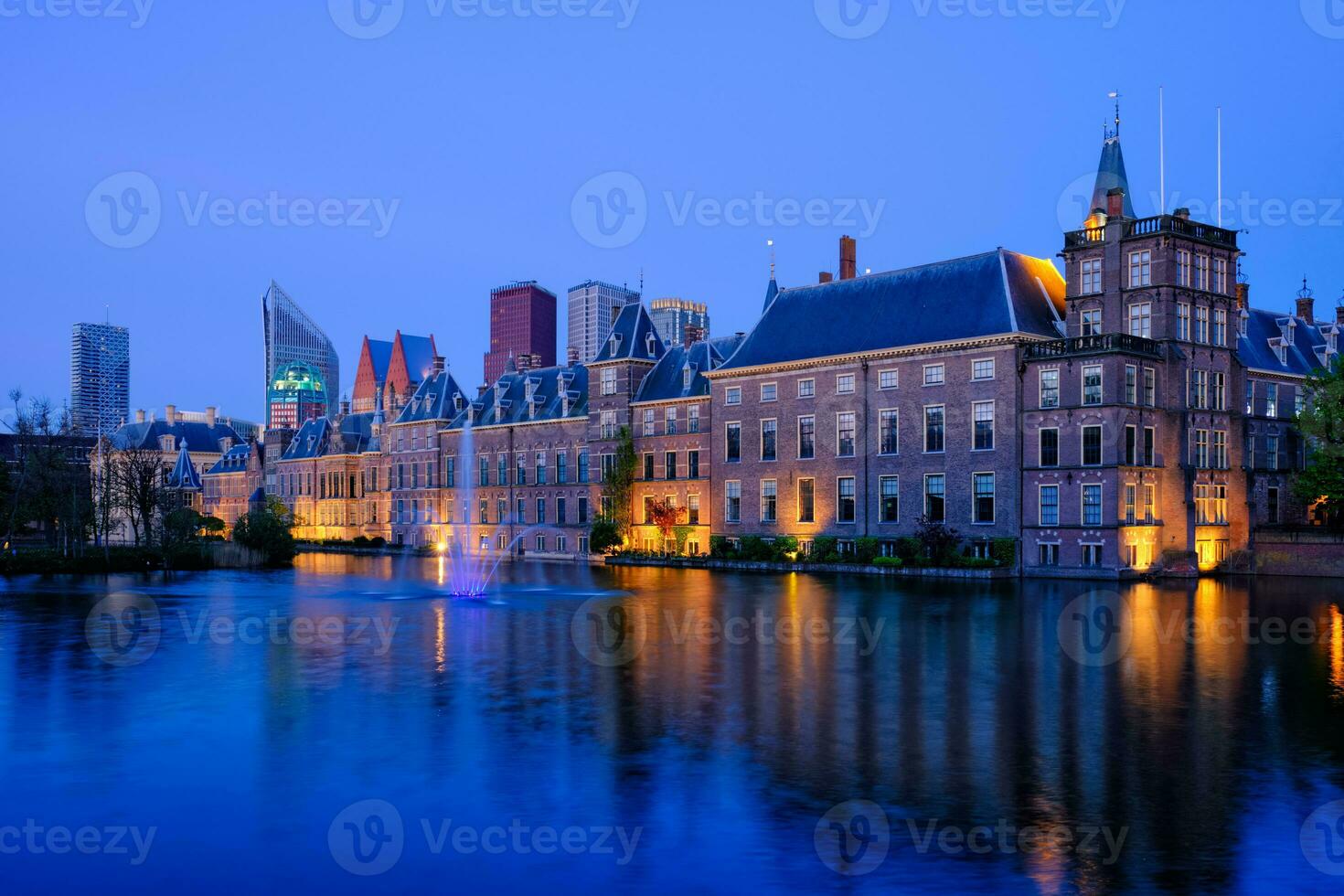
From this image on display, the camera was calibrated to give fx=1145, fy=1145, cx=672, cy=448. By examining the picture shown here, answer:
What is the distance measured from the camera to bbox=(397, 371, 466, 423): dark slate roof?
10094 cm

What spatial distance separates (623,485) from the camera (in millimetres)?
78438

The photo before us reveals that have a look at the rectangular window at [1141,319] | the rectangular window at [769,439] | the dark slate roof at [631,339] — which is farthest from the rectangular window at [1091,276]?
the dark slate roof at [631,339]

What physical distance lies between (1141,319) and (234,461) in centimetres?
11328

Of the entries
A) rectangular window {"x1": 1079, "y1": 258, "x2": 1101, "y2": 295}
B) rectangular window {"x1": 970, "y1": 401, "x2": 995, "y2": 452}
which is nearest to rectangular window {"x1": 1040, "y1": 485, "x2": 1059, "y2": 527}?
rectangular window {"x1": 970, "y1": 401, "x2": 995, "y2": 452}

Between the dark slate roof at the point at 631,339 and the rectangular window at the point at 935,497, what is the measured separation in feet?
88.9

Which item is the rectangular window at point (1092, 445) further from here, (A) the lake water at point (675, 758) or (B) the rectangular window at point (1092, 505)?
(A) the lake water at point (675, 758)

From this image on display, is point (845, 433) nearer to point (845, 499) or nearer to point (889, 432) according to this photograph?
point (889, 432)

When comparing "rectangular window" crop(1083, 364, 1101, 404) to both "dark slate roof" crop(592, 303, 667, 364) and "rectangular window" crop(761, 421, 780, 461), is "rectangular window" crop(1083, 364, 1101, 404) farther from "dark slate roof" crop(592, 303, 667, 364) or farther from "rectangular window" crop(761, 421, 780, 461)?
"dark slate roof" crop(592, 303, 667, 364)

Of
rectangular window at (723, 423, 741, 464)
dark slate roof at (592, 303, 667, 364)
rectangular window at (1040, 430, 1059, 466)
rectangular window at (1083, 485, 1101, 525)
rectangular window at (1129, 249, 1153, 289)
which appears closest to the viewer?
rectangular window at (1083, 485, 1101, 525)

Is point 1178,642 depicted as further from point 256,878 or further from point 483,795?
point 256,878

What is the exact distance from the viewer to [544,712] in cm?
1897

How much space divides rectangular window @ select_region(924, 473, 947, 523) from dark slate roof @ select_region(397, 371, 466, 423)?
168 feet

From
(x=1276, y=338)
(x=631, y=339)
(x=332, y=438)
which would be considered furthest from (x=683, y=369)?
(x=332, y=438)

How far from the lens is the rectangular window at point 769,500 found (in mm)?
68688
